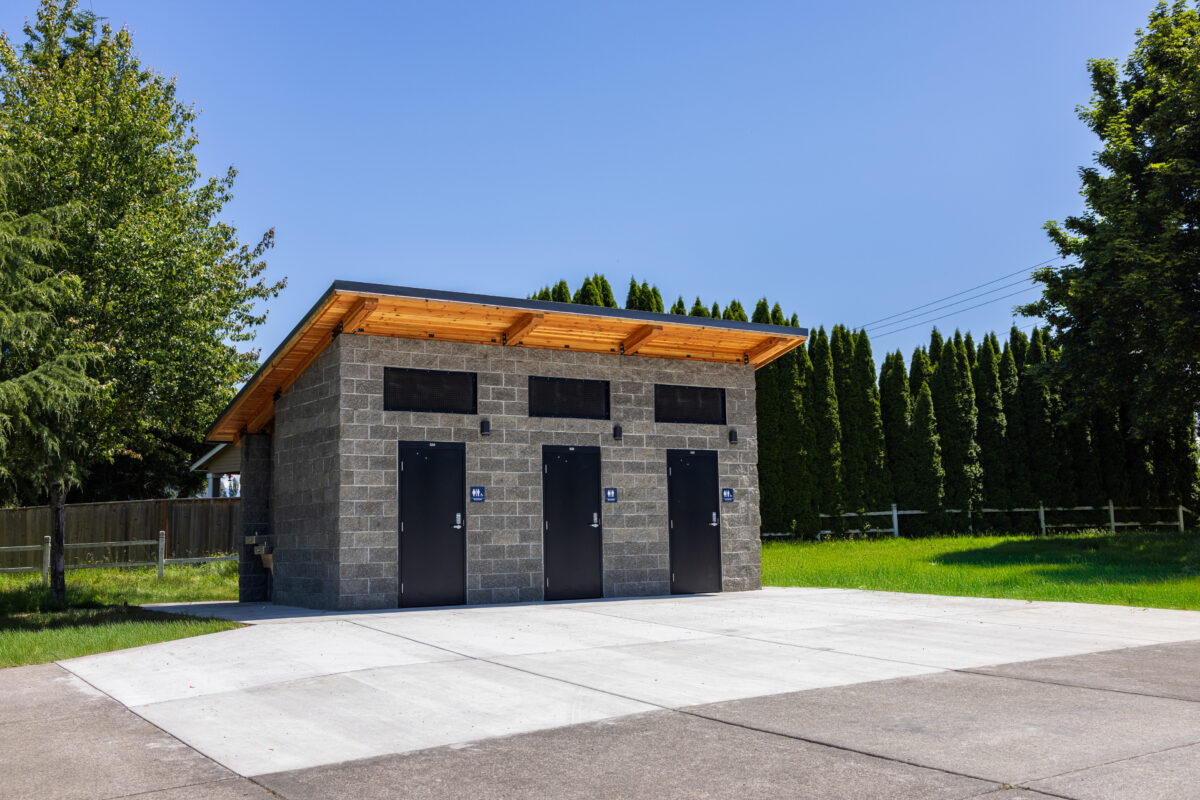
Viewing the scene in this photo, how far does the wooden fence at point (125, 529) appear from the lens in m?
23.3

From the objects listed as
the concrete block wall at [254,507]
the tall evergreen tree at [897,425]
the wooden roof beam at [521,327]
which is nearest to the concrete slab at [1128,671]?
the wooden roof beam at [521,327]

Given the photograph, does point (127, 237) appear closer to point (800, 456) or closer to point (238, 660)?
point (238, 660)

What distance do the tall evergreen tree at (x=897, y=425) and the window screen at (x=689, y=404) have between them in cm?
1494

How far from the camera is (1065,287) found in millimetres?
24641

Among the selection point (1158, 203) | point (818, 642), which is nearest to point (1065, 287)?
point (1158, 203)

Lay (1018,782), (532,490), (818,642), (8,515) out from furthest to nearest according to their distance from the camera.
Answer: (8,515) → (532,490) → (818,642) → (1018,782)

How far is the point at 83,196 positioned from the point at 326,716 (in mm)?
15575

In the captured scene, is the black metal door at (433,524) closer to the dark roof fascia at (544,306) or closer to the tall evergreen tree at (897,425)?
the dark roof fascia at (544,306)

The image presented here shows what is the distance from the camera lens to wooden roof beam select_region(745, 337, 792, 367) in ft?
51.6

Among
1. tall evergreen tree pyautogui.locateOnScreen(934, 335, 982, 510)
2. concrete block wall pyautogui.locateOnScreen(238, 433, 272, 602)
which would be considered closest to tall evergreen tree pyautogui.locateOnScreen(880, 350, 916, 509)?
tall evergreen tree pyautogui.locateOnScreen(934, 335, 982, 510)

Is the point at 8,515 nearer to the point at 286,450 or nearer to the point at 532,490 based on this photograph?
the point at 286,450

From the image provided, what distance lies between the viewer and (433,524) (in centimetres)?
1320

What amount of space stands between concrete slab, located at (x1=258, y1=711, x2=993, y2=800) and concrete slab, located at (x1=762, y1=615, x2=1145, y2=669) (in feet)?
11.3

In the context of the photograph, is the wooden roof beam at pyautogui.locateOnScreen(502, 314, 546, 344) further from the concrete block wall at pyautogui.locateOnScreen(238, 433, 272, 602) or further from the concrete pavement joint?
the concrete pavement joint
